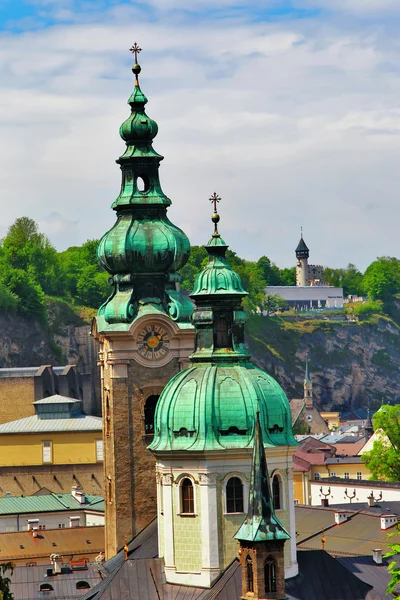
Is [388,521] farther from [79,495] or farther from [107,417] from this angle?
[107,417]

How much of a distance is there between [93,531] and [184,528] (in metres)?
43.5

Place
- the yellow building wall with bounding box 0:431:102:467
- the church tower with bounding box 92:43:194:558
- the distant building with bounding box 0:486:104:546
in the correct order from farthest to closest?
the yellow building wall with bounding box 0:431:102:467 → the distant building with bounding box 0:486:104:546 → the church tower with bounding box 92:43:194:558

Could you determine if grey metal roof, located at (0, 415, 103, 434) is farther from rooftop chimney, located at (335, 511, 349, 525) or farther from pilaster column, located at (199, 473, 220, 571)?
pilaster column, located at (199, 473, 220, 571)

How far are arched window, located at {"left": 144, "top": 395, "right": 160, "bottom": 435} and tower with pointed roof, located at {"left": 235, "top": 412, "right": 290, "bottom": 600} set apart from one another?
66.5ft

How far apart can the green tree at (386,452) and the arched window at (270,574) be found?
3320 inches

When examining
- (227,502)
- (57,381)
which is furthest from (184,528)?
(57,381)

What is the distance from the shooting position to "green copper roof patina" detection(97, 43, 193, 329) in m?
79.4

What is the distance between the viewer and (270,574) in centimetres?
5703

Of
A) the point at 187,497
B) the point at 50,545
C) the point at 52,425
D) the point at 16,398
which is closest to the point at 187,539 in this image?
the point at 187,497

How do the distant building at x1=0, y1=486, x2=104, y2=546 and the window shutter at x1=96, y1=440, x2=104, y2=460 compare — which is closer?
the distant building at x1=0, y1=486, x2=104, y2=546

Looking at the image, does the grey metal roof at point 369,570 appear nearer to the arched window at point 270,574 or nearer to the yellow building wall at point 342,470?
the arched window at point 270,574

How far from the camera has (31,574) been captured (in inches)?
3435

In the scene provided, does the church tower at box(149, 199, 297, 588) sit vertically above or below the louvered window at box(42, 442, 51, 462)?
below

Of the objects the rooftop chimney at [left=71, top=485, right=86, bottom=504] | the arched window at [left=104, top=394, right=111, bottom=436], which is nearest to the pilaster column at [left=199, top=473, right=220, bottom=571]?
the arched window at [left=104, top=394, right=111, bottom=436]
